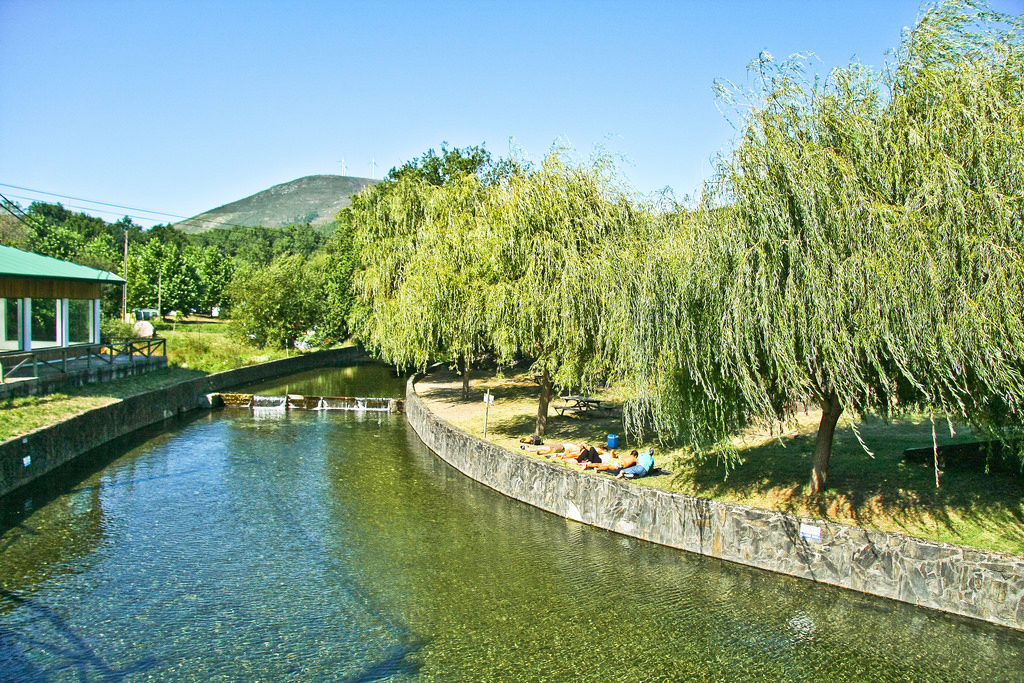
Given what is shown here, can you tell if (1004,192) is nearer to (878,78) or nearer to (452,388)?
(878,78)

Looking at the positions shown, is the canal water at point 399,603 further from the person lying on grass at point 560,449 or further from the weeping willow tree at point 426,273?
the weeping willow tree at point 426,273

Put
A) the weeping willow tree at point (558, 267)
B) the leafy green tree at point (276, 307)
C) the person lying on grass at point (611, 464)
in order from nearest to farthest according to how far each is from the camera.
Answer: the person lying on grass at point (611, 464) < the weeping willow tree at point (558, 267) < the leafy green tree at point (276, 307)

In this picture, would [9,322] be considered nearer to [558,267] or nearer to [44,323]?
[44,323]

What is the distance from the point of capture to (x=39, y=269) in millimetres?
33594

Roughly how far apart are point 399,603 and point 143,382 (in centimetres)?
2615

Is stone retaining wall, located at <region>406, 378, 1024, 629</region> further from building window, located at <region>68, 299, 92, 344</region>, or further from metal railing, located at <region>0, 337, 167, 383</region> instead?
building window, located at <region>68, 299, 92, 344</region>

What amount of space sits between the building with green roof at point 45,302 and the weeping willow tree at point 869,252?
28.7 meters

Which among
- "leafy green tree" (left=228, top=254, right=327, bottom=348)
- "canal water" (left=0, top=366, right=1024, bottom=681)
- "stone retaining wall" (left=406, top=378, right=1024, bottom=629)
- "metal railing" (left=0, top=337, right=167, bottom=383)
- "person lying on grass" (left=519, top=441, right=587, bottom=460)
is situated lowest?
"canal water" (left=0, top=366, right=1024, bottom=681)

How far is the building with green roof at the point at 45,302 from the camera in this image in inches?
1264

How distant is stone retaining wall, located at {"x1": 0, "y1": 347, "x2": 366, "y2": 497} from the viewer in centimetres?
2086

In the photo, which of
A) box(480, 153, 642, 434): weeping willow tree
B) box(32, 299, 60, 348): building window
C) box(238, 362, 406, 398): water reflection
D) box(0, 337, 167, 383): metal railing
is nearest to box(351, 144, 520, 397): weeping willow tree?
box(480, 153, 642, 434): weeping willow tree

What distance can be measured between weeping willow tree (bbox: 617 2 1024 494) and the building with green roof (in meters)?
28.7

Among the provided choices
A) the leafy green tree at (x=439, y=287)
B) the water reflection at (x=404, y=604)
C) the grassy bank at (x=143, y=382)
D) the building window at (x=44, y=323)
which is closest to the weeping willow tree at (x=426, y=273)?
the leafy green tree at (x=439, y=287)

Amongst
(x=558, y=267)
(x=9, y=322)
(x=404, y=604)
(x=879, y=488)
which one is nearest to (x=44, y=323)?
(x=9, y=322)
